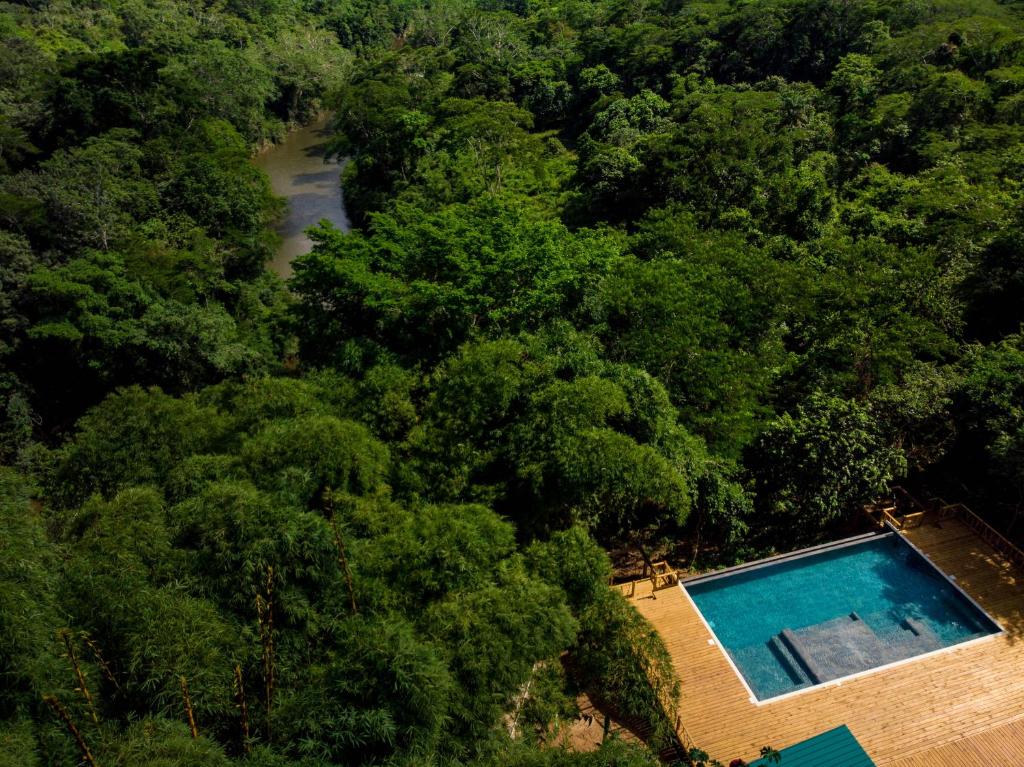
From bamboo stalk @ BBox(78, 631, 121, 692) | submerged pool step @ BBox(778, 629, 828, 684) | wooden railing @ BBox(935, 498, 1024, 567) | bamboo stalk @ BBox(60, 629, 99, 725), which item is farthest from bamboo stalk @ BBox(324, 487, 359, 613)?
wooden railing @ BBox(935, 498, 1024, 567)

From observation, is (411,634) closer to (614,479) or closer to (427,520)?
(427,520)

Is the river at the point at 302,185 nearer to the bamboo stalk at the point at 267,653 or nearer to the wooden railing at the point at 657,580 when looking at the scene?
the wooden railing at the point at 657,580

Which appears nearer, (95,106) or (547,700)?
(547,700)

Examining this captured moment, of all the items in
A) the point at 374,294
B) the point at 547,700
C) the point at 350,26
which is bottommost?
the point at 547,700

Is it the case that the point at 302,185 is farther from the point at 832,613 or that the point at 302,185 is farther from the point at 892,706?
the point at 892,706

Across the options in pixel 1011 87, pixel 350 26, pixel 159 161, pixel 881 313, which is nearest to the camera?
pixel 881 313

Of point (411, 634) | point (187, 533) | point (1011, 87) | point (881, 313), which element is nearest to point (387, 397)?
point (187, 533)

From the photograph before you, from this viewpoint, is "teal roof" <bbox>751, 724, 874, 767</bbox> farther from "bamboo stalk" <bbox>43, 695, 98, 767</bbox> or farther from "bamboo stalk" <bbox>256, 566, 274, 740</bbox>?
"bamboo stalk" <bbox>43, 695, 98, 767</bbox>
